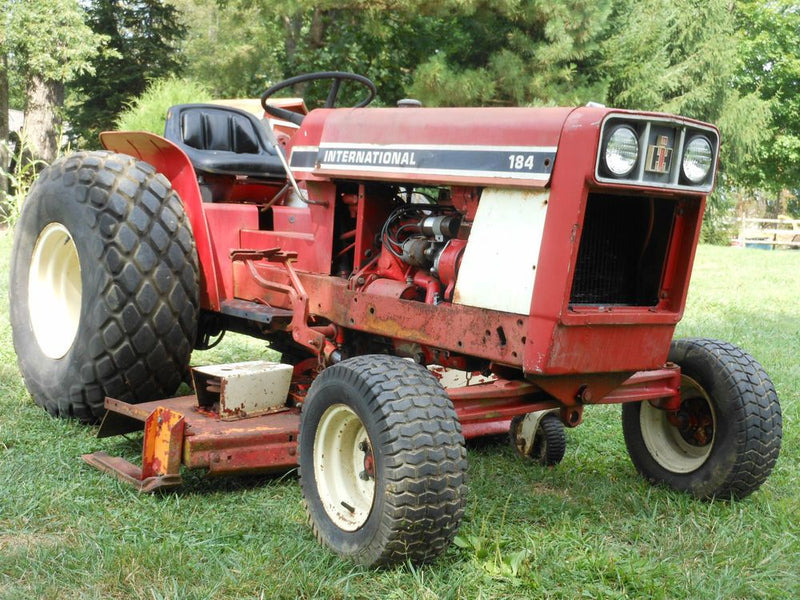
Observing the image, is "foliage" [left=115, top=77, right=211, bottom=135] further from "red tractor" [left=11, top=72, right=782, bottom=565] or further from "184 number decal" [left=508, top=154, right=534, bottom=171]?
"184 number decal" [left=508, top=154, right=534, bottom=171]

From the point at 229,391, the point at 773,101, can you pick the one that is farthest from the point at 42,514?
the point at 773,101

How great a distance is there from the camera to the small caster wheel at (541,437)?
3.76 m

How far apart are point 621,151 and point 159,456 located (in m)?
1.92

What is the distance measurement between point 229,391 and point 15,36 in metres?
14.7

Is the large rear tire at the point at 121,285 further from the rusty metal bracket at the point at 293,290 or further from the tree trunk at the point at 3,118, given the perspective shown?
the tree trunk at the point at 3,118

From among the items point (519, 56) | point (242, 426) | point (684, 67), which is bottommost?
point (242, 426)

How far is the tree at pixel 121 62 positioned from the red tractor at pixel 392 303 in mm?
16779

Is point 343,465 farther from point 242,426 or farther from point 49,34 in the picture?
point 49,34

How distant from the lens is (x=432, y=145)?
3109 mm

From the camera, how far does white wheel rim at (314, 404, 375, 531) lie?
283cm

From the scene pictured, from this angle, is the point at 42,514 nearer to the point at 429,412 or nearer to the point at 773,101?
the point at 429,412

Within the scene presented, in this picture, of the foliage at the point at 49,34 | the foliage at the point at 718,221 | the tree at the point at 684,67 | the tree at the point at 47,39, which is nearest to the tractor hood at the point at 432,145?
the tree at the point at 47,39

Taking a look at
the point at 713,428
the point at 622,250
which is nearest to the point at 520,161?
the point at 622,250

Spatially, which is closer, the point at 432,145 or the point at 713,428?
the point at 432,145
